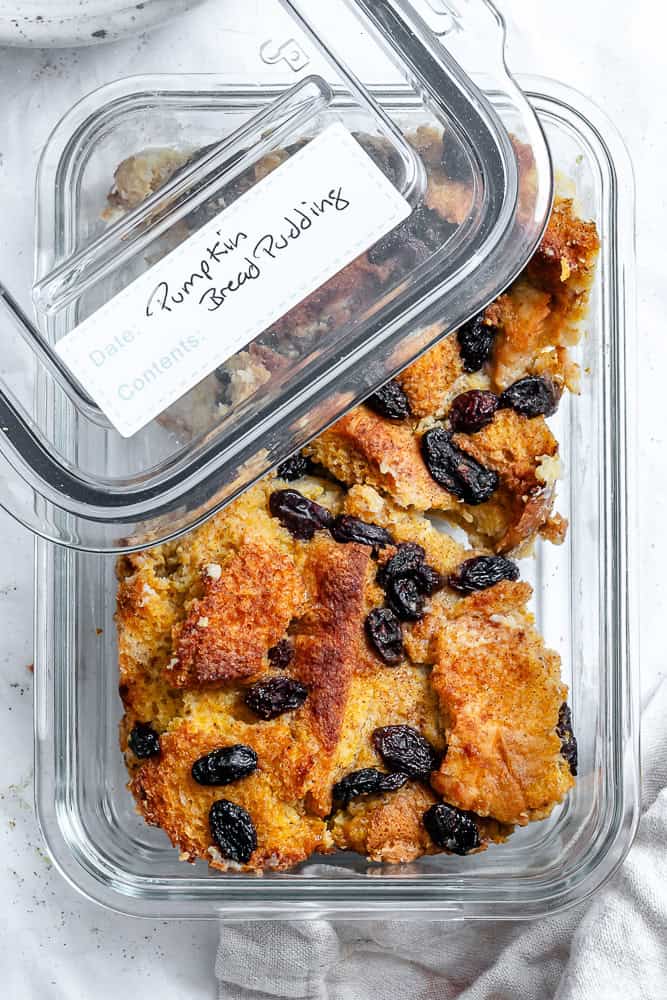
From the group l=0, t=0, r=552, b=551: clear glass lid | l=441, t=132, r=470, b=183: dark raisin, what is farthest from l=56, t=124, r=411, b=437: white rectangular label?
l=441, t=132, r=470, b=183: dark raisin

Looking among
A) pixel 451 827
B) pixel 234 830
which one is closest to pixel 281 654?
pixel 234 830

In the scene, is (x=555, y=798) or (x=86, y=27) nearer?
(x=555, y=798)

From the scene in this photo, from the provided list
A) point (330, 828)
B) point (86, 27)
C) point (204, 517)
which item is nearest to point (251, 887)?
point (330, 828)

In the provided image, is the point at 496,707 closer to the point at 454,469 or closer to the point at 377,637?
the point at 377,637

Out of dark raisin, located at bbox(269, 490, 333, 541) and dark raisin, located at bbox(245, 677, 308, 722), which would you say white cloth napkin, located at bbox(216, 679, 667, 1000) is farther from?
dark raisin, located at bbox(269, 490, 333, 541)

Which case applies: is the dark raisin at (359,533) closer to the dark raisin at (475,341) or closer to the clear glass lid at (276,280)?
the clear glass lid at (276,280)

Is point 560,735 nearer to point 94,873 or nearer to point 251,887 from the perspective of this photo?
point 251,887
